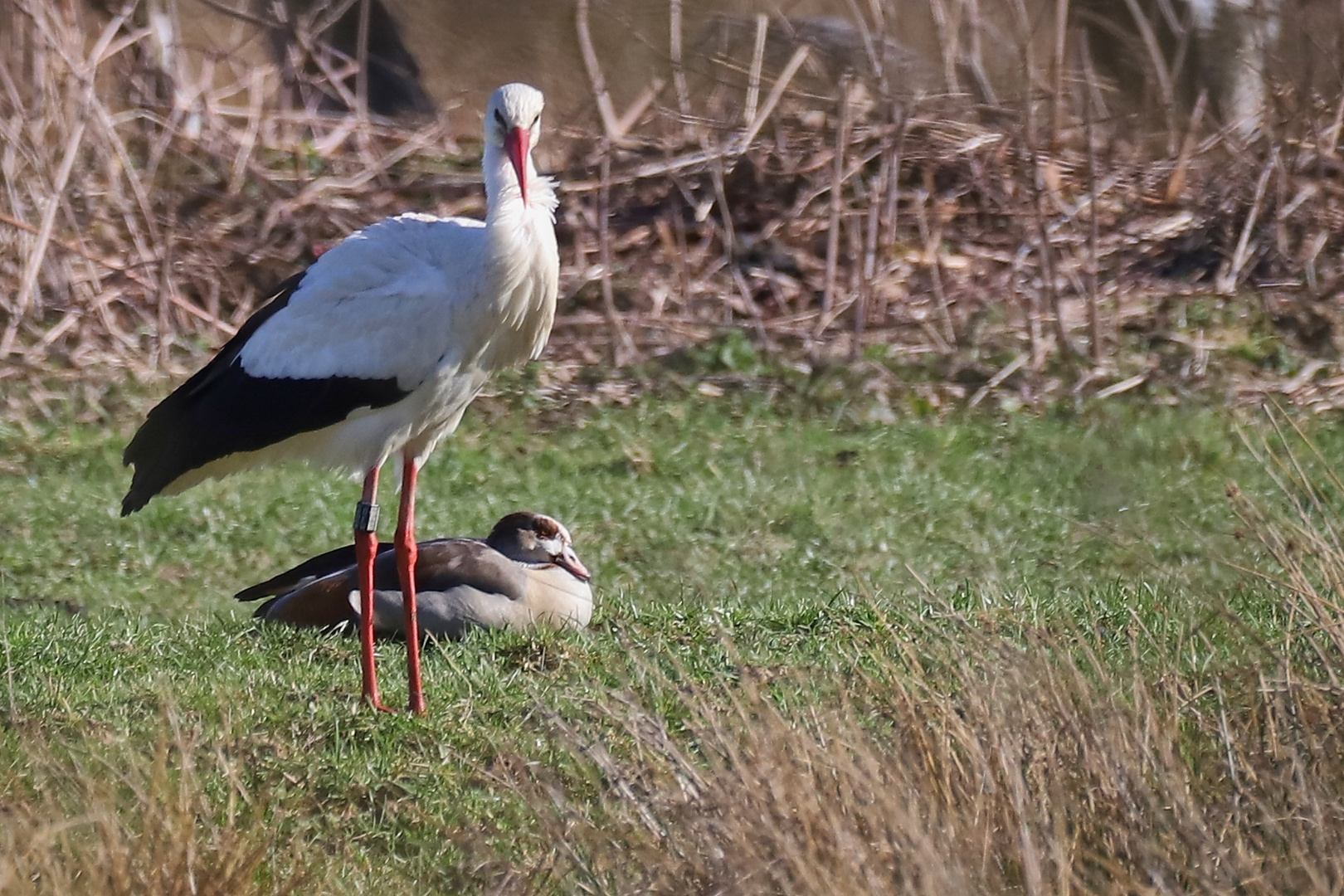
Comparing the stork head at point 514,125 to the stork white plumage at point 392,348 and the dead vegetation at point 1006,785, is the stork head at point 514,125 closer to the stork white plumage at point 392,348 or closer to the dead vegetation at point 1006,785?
the stork white plumage at point 392,348

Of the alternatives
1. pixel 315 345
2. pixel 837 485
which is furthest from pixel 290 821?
pixel 837 485

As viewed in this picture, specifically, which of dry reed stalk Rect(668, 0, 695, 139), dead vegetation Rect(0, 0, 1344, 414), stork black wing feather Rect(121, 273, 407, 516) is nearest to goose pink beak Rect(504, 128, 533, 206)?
stork black wing feather Rect(121, 273, 407, 516)

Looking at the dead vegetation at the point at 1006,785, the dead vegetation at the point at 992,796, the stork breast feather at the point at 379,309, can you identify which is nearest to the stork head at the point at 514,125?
the stork breast feather at the point at 379,309

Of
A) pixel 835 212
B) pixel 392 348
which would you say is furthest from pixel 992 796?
pixel 835 212

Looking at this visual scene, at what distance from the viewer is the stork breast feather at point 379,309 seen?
17.5 ft

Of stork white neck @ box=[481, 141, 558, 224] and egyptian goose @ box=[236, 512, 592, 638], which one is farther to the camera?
egyptian goose @ box=[236, 512, 592, 638]

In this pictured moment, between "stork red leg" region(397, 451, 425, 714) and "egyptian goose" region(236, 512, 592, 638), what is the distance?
0.18 metres

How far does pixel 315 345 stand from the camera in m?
5.54

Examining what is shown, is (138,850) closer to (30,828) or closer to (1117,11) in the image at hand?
(30,828)

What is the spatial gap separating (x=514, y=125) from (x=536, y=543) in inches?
62.9

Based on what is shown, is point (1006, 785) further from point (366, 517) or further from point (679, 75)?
point (679, 75)

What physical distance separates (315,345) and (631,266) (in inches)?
233

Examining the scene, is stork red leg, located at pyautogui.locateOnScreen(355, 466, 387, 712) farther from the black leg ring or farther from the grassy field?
the grassy field

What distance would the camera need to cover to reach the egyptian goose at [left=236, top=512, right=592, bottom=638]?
234 inches
